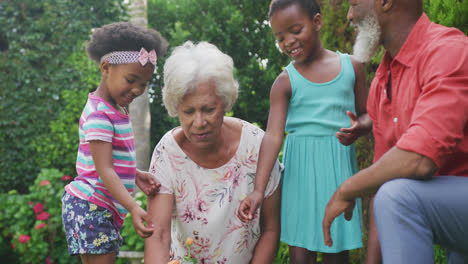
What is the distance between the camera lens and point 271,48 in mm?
6445

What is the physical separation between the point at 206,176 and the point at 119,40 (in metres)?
1.16

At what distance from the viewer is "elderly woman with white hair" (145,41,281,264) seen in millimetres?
2193

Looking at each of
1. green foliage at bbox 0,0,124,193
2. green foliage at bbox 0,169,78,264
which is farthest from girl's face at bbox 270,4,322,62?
green foliage at bbox 0,0,124,193

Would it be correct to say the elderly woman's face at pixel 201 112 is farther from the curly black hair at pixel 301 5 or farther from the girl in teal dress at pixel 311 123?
the curly black hair at pixel 301 5

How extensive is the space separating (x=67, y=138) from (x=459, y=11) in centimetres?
594

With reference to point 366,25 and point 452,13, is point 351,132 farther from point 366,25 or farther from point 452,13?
point 452,13

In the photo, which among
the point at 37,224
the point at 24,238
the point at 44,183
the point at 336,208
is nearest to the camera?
the point at 336,208

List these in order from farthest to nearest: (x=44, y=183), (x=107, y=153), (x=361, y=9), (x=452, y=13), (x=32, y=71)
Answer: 1. (x=32, y=71)
2. (x=44, y=183)
3. (x=107, y=153)
4. (x=452, y=13)
5. (x=361, y=9)

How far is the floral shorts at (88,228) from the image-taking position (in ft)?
8.22

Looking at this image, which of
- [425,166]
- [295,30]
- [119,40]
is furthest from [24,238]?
[425,166]

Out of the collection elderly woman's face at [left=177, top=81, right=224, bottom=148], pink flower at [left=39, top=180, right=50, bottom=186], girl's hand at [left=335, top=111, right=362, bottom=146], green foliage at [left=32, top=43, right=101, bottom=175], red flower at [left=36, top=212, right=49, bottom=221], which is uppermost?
elderly woman's face at [left=177, top=81, right=224, bottom=148]

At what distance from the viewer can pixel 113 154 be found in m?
2.62

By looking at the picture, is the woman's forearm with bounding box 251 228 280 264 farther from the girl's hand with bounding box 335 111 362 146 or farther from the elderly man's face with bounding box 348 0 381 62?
the elderly man's face with bounding box 348 0 381 62

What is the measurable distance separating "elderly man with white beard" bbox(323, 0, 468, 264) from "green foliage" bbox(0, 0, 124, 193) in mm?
6131
